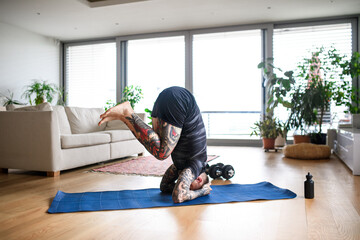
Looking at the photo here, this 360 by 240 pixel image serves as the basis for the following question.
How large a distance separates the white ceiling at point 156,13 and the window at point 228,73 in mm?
435

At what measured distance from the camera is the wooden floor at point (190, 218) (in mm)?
1603

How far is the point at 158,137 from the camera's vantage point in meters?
2.17

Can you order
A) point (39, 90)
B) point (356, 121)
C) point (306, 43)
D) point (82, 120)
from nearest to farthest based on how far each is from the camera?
point (356, 121) < point (82, 120) < point (306, 43) < point (39, 90)

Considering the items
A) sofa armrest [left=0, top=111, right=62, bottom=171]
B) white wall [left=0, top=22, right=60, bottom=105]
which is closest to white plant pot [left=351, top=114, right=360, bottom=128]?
sofa armrest [left=0, top=111, right=62, bottom=171]

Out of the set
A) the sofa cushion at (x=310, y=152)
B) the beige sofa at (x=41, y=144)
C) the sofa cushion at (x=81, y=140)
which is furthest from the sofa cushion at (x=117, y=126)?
the sofa cushion at (x=310, y=152)

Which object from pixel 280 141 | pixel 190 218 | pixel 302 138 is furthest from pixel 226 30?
pixel 190 218

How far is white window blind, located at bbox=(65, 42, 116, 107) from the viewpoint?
314 inches

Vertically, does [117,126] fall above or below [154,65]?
below

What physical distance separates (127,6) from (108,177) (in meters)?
3.61

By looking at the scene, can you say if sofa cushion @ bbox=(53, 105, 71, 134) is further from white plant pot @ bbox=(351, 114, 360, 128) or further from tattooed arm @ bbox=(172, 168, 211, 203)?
white plant pot @ bbox=(351, 114, 360, 128)

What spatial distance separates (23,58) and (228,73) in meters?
4.62

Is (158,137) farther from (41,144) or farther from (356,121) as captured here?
(356,121)

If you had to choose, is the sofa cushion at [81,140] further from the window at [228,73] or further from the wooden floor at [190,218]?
the window at [228,73]

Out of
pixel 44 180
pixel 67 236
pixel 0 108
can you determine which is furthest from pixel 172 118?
pixel 0 108
